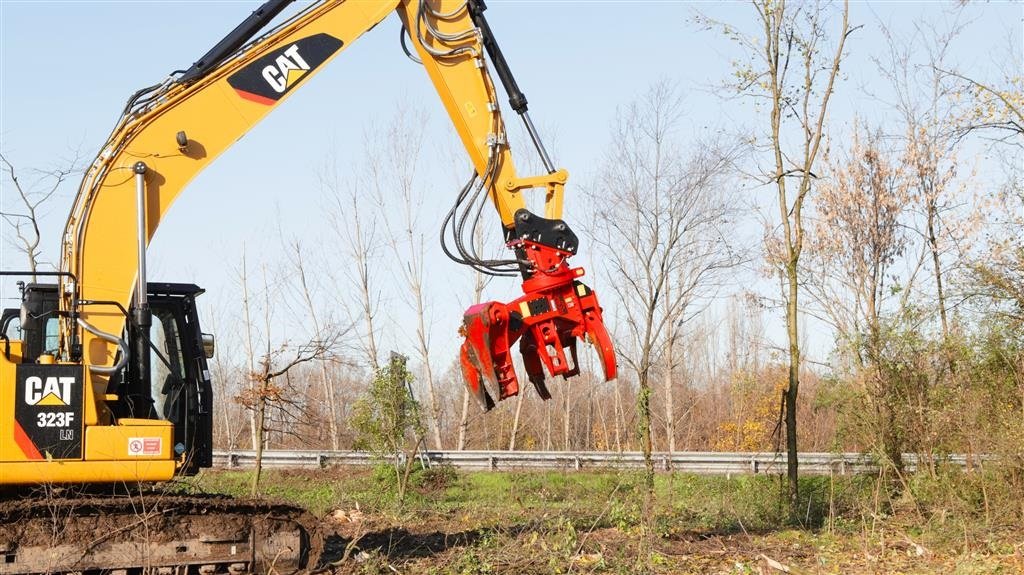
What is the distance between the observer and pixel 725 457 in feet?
87.0

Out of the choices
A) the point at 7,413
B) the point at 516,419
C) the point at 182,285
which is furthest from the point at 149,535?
the point at 516,419

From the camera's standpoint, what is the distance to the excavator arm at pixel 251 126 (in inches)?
364

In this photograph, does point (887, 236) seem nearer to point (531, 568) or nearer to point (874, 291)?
point (874, 291)

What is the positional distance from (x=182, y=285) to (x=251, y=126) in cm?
168

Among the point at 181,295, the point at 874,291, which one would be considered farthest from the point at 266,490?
the point at 874,291

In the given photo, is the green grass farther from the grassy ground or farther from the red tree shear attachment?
the red tree shear attachment

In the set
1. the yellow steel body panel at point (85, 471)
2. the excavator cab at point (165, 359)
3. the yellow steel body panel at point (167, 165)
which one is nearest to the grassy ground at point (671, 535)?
the excavator cab at point (165, 359)

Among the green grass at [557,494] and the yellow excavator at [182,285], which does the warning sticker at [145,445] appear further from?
the green grass at [557,494]

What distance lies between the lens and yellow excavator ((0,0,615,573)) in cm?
891

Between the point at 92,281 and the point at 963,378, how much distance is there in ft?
37.1

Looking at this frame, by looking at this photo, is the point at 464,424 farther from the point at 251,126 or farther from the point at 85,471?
the point at 85,471

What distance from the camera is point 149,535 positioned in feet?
30.7

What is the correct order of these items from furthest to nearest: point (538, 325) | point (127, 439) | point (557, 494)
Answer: point (557, 494), point (538, 325), point (127, 439)

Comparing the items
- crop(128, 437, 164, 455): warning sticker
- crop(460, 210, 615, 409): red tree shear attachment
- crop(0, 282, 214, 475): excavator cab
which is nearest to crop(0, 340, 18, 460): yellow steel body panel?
crop(0, 282, 214, 475): excavator cab
